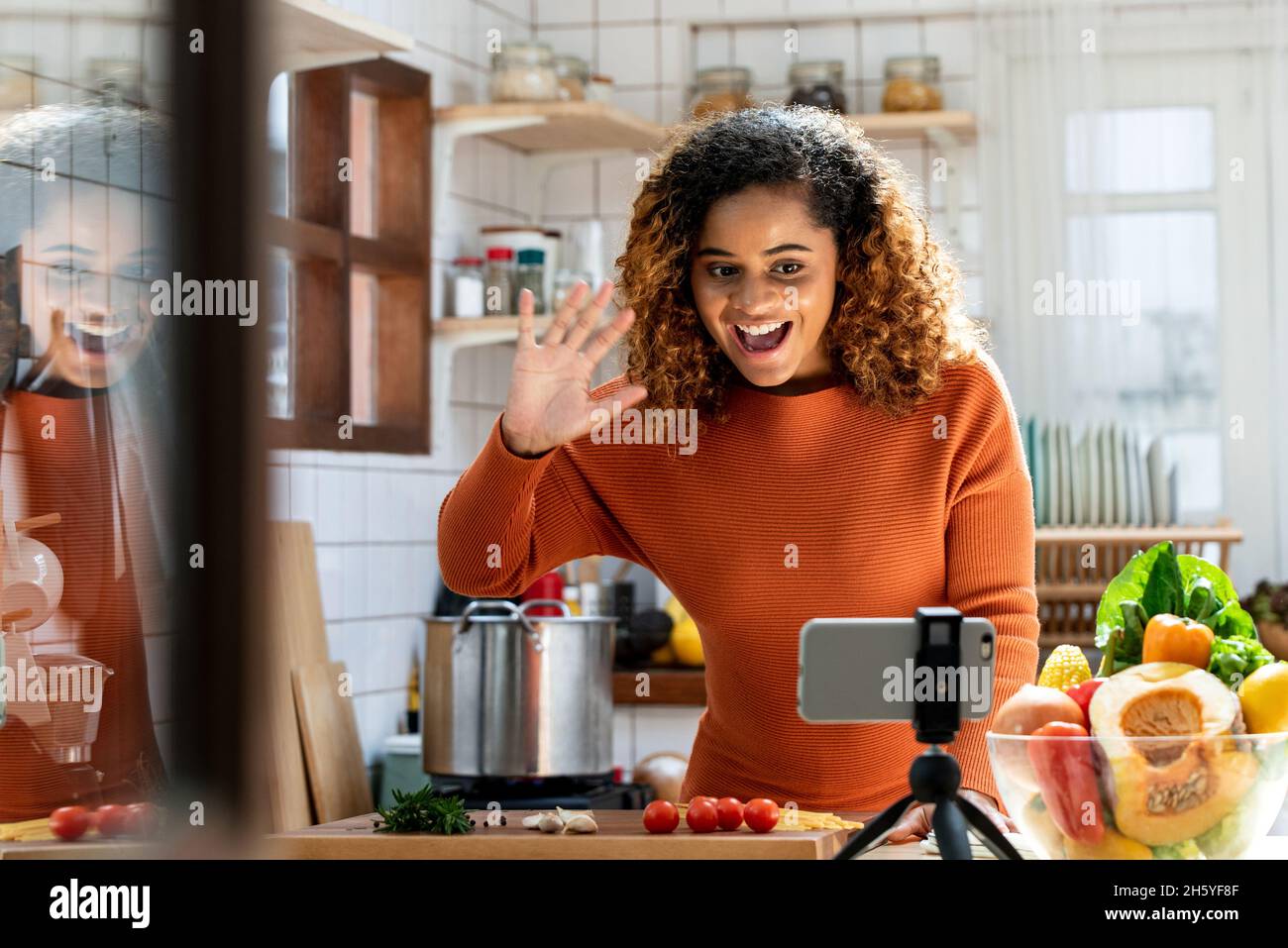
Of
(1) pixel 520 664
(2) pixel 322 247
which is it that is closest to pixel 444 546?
(1) pixel 520 664

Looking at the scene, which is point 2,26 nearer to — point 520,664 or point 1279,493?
point 520,664

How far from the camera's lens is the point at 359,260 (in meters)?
2.28

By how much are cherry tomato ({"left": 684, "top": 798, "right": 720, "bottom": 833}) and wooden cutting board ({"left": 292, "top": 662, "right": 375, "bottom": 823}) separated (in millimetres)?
1342

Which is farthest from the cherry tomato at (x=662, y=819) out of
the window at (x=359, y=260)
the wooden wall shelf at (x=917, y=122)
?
the wooden wall shelf at (x=917, y=122)

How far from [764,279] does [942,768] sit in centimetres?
50

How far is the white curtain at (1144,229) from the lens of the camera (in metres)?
2.67

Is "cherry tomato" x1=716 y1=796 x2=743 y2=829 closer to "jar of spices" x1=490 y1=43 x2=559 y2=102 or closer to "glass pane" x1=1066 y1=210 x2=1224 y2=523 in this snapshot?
"jar of spices" x1=490 y1=43 x2=559 y2=102

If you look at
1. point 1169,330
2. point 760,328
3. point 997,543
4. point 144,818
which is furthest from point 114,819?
point 1169,330

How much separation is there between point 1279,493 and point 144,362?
268 cm

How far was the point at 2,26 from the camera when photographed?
24 cm

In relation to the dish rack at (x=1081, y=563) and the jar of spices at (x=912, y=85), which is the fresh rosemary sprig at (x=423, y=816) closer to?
the dish rack at (x=1081, y=563)

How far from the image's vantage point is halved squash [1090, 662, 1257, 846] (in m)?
0.57

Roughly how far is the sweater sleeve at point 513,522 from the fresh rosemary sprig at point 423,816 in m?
0.25

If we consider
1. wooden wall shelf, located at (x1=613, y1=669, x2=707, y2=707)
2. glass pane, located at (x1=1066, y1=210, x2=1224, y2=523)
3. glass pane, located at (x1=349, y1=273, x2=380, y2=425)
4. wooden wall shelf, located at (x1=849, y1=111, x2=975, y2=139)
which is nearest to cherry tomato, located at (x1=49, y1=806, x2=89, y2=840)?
glass pane, located at (x1=349, y1=273, x2=380, y2=425)
